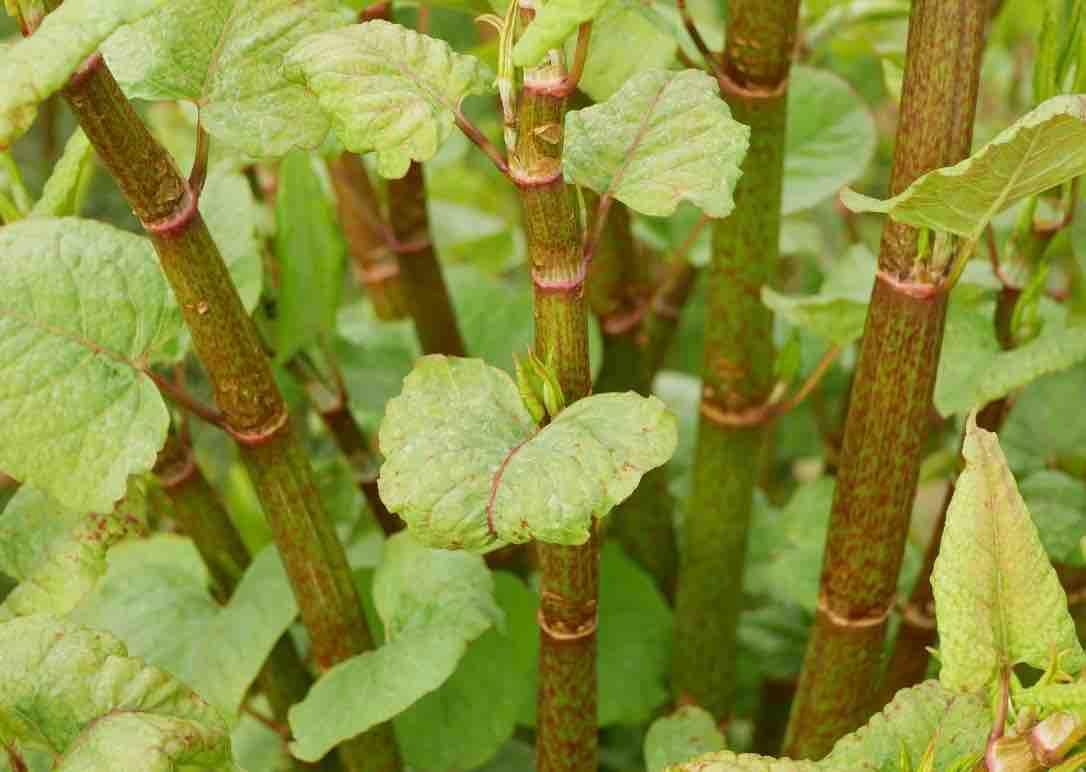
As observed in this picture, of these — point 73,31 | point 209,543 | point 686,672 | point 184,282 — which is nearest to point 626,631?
point 686,672

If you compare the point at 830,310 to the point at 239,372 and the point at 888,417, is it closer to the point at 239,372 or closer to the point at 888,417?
the point at 888,417

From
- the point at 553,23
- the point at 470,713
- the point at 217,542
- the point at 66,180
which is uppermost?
the point at 553,23

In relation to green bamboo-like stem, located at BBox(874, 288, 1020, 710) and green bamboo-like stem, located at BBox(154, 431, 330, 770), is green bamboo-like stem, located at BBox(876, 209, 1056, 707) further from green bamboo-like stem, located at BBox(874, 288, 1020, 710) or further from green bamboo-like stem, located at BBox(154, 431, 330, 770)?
green bamboo-like stem, located at BBox(154, 431, 330, 770)

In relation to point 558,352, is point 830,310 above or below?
below

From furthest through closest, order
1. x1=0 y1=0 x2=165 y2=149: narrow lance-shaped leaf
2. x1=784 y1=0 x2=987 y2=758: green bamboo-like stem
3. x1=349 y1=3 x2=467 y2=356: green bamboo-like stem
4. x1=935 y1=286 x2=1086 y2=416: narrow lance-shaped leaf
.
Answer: x1=349 y1=3 x2=467 y2=356: green bamboo-like stem, x1=935 y1=286 x2=1086 y2=416: narrow lance-shaped leaf, x1=784 y1=0 x2=987 y2=758: green bamboo-like stem, x1=0 y1=0 x2=165 y2=149: narrow lance-shaped leaf

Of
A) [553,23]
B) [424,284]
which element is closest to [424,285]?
[424,284]

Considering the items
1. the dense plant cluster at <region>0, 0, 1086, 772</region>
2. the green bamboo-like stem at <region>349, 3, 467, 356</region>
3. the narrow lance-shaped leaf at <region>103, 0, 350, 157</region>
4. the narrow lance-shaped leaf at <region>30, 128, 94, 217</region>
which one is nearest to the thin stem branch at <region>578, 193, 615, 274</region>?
the dense plant cluster at <region>0, 0, 1086, 772</region>

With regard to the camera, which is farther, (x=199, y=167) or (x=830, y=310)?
(x=830, y=310)
